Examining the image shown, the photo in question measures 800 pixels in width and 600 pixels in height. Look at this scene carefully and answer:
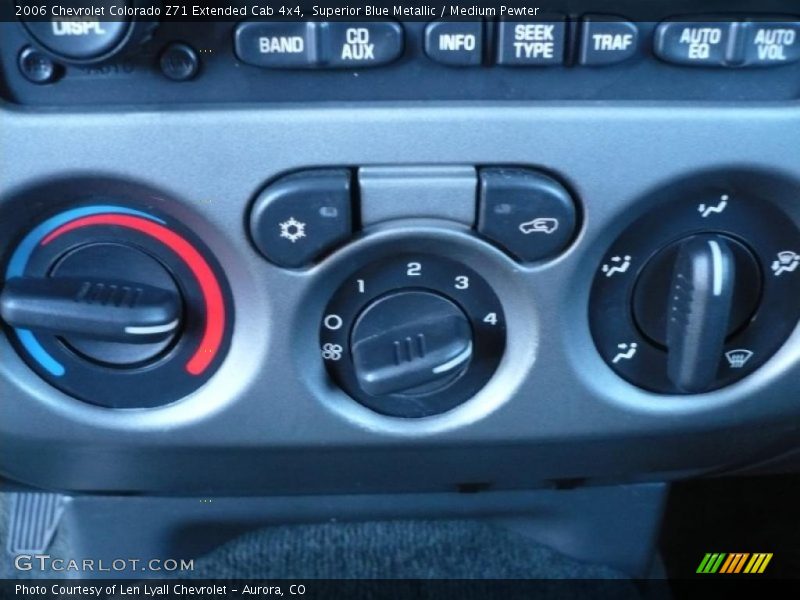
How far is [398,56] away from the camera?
17.0 inches

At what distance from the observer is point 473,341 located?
0.51 meters

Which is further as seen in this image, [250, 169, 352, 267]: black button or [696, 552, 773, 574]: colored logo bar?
[696, 552, 773, 574]: colored logo bar

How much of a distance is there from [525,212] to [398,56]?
10cm

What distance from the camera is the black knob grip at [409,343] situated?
0.48 metres

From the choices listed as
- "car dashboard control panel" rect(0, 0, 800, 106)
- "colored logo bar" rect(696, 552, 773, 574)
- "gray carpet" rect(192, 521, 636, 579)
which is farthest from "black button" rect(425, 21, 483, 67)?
"colored logo bar" rect(696, 552, 773, 574)

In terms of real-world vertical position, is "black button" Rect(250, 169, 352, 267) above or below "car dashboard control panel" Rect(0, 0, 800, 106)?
below

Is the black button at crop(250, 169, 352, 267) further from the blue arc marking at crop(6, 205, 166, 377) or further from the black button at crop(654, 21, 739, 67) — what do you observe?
the black button at crop(654, 21, 739, 67)

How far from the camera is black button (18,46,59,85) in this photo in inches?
17.0

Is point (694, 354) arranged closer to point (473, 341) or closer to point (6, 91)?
point (473, 341)

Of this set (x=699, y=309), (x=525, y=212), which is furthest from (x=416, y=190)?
(x=699, y=309)

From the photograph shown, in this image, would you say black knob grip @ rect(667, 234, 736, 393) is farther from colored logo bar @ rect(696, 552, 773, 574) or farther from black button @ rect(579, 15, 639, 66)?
colored logo bar @ rect(696, 552, 773, 574)

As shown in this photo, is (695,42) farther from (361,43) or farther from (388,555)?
(388,555)

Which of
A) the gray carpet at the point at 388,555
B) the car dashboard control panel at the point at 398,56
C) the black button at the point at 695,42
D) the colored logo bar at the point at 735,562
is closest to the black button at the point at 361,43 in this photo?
the car dashboard control panel at the point at 398,56

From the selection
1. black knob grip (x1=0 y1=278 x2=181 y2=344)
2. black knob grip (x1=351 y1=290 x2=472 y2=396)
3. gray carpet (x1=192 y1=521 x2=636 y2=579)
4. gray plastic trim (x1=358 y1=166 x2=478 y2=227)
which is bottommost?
gray carpet (x1=192 y1=521 x2=636 y2=579)
